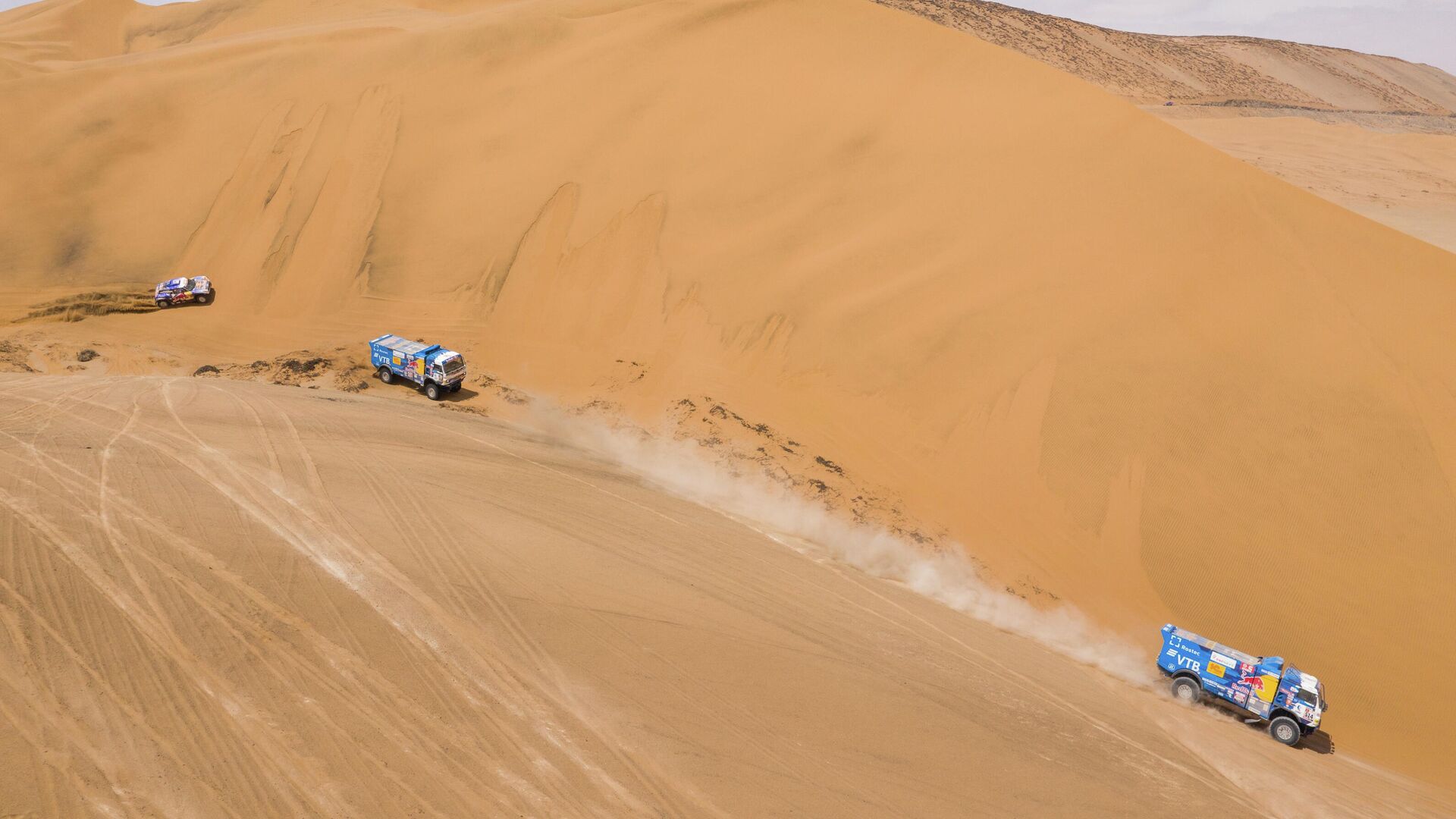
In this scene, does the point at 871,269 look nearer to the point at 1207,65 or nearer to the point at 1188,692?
the point at 1188,692

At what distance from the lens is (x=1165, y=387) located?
1997 cm

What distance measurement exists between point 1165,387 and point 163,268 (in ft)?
110

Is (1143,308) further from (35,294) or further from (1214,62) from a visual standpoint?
(1214,62)

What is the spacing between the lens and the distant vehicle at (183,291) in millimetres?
28812

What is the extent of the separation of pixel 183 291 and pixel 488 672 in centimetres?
2369

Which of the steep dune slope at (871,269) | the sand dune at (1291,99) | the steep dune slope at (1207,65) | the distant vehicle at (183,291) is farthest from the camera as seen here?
the steep dune slope at (1207,65)

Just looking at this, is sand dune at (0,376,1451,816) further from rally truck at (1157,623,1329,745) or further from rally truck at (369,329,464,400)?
rally truck at (369,329,464,400)

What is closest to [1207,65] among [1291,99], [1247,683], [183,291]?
[1291,99]

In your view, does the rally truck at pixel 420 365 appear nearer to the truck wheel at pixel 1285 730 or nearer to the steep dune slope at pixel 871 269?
the steep dune slope at pixel 871 269

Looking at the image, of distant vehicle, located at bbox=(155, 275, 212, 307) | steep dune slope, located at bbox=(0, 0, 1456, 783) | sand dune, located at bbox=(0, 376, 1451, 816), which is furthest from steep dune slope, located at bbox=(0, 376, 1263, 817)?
distant vehicle, located at bbox=(155, 275, 212, 307)

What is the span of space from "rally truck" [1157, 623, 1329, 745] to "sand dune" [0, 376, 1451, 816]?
573mm

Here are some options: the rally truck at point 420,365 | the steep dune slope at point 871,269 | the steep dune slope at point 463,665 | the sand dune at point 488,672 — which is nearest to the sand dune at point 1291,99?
the steep dune slope at point 871,269

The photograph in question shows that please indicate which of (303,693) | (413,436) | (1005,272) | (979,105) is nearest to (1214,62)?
(979,105)

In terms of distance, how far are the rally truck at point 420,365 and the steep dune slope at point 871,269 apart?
2209mm
